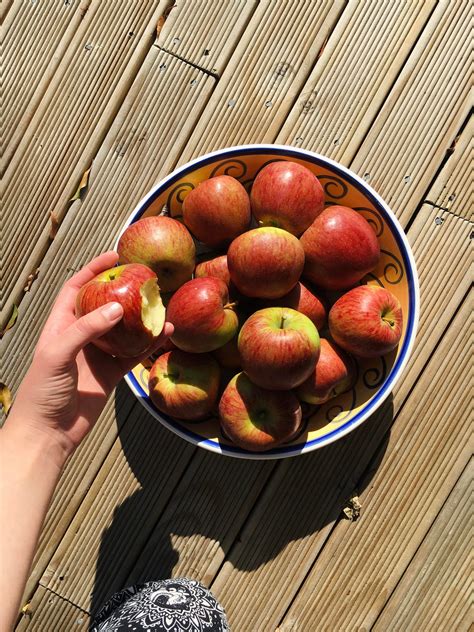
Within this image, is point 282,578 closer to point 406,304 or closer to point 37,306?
point 406,304

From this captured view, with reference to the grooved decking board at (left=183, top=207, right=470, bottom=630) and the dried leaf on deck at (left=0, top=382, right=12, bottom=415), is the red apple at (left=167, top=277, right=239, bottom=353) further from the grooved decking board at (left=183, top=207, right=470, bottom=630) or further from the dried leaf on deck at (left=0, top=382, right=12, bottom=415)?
the dried leaf on deck at (left=0, top=382, right=12, bottom=415)

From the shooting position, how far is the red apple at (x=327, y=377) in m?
1.12

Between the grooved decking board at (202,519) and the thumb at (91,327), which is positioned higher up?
the thumb at (91,327)

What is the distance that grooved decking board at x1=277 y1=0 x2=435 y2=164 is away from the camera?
132 cm

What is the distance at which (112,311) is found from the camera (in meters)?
0.96

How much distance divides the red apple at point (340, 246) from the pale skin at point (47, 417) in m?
0.33

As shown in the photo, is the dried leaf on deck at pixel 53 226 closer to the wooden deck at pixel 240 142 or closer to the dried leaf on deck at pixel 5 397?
the wooden deck at pixel 240 142

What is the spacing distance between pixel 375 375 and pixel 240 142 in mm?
633

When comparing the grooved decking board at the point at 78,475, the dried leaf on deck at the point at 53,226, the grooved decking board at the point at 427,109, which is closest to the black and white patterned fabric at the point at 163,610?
the grooved decking board at the point at 78,475

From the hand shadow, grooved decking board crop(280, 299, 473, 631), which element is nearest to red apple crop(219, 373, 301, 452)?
the hand shadow

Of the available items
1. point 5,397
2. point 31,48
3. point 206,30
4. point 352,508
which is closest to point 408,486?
point 352,508

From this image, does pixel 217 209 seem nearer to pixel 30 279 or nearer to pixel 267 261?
pixel 267 261

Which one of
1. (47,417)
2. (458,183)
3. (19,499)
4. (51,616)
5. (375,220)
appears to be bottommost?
(51,616)

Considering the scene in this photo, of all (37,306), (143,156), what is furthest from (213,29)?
(37,306)
